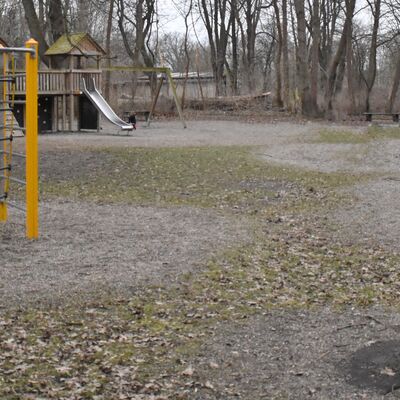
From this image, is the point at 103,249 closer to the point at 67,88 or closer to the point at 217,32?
the point at 67,88

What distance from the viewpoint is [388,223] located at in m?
10.9

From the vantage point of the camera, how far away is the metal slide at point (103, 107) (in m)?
24.5

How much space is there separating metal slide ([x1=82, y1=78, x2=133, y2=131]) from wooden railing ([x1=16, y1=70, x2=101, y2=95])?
0.22 metres

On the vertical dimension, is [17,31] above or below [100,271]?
above

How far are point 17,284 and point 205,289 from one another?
5.37ft

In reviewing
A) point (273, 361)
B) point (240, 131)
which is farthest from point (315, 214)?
point (240, 131)

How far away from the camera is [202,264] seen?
27.0 feet

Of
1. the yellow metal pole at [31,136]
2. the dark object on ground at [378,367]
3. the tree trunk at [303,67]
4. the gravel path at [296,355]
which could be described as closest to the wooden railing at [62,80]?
the tree trunk at [303,67]

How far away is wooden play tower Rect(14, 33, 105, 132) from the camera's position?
80.3ft

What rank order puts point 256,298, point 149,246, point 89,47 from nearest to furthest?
1. point 256,298
2. point 149,246
3. point 89,47

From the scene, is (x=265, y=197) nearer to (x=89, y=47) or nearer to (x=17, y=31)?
(x=89, y=47)

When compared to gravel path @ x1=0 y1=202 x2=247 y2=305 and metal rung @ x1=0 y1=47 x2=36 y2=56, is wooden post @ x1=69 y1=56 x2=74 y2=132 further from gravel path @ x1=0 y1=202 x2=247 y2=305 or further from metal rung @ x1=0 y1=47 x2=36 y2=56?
metal rung @ x1=0 y1=47 x2=36 y2=56

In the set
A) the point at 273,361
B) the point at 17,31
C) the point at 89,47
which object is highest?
the point at 17,31

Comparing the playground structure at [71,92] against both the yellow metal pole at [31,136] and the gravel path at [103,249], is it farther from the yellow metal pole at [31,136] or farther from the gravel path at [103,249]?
the yellow metal pole at [31,136]
